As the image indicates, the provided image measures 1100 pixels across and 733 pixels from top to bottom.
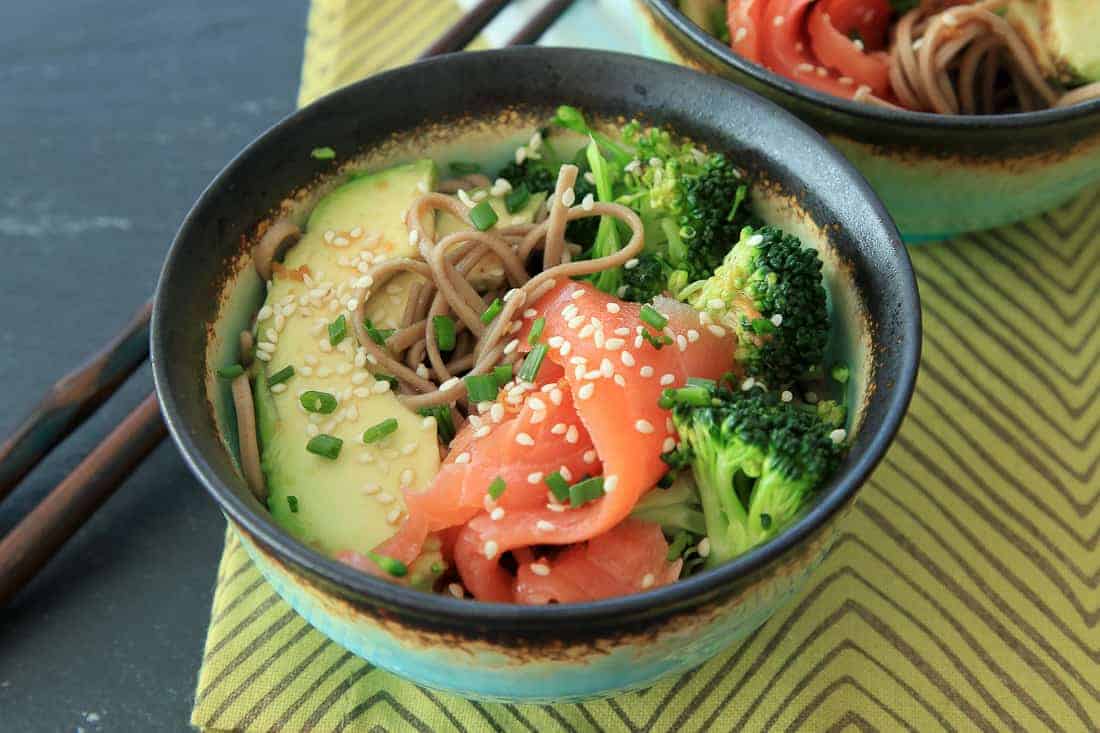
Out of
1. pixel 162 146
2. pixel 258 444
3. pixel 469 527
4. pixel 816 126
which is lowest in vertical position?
pixel 162 146

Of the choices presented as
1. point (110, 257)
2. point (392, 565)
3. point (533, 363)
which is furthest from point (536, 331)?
point (110, 257)

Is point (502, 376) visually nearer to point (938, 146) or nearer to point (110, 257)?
point (938, 146)

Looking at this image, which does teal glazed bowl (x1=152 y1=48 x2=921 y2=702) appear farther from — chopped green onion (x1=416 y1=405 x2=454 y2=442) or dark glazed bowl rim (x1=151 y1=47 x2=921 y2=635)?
chopped green onion (x1=416 y1=405 x2=454 y2=442)

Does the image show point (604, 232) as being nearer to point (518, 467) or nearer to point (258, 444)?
point (518, 467)

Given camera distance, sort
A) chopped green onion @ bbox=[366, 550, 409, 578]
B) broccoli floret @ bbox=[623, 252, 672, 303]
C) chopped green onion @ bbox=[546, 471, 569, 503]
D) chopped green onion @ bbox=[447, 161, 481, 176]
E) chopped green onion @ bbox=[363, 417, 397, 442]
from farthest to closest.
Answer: chopped green onion @ bbox=[447, 161, 481, 176], broccoli floret @ bbox=[623, 252, 672, 303], chopped green onion @ bbox=[363, 417, 397, 442], chopped green onion @ bbox=[546, 471, 569, 503], chopped green onion @ bbox=[366, 550, 409, 578]

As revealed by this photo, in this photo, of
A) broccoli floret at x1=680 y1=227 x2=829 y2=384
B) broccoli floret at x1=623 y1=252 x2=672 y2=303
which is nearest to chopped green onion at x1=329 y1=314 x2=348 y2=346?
broccoli floret at x1=623 y1=252 x2=672 y2=303

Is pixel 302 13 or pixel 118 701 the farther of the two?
pixel 302 13

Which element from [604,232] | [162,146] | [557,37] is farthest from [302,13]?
[604,232]
